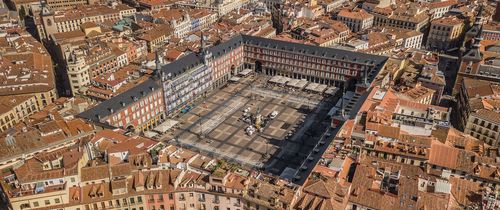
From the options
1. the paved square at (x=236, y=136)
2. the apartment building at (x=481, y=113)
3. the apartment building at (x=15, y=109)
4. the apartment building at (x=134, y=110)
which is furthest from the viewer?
the apartment building at (x=15, y=109)

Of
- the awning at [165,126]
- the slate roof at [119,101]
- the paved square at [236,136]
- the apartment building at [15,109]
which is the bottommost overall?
the paved square at [236,136]

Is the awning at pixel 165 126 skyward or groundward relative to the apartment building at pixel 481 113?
groundward

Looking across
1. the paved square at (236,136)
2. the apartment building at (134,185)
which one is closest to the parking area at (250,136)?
the paved square at (236,136)

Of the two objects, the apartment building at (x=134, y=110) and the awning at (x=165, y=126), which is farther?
the awning at (x=165, y=126)

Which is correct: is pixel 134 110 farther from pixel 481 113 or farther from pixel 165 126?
pixel 481 113

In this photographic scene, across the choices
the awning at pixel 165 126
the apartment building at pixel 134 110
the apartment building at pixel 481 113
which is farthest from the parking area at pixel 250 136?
the apartment building at pixel 481 113

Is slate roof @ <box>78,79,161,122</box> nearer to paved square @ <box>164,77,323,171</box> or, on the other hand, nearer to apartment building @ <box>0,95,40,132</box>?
paved square @ <box>164,77,323,171</box>

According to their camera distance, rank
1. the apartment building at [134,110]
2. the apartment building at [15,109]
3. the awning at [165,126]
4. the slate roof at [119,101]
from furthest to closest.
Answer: the awning at [165,126] → the apartment building at [15,109] → the apartment building at [134,110] → the slate roof at [119,101]

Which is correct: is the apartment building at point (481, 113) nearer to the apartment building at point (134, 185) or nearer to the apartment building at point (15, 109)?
the apartment building at point (134, 185)
